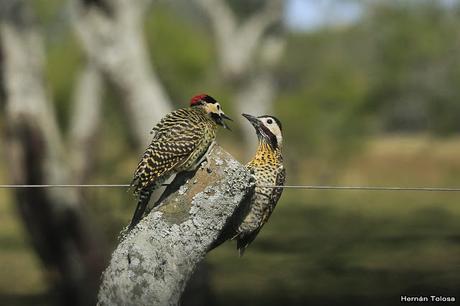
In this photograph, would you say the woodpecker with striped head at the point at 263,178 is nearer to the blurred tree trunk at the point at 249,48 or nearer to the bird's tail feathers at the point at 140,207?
the bird's tail feathers at the point at 140,207

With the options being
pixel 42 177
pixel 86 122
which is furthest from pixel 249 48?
pixel 42 177

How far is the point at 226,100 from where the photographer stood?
44.1 metres

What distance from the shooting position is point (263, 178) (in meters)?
5.50

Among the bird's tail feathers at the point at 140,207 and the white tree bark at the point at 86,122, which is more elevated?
the bird's tail feathers at the point at 140,207

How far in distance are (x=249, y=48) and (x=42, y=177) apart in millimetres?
38849

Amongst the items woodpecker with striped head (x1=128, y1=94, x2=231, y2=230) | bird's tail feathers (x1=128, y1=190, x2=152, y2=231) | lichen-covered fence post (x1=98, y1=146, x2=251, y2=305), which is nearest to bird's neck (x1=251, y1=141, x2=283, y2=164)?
woodpecker with striped head (x1=128, y1=94, x2=231, y2=230)

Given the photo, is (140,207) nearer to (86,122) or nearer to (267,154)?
(267,154)

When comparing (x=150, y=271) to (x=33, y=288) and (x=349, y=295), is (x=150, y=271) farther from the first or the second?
(x=33, y=288)

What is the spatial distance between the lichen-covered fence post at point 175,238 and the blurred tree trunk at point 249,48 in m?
44.8

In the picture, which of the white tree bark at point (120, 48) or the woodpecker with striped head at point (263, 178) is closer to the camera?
the woodpecker with striped head at point (263, 178)

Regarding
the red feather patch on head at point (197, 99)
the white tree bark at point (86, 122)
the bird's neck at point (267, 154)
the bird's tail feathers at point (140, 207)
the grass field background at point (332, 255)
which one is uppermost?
the red feather patch on head at point (197, 99)

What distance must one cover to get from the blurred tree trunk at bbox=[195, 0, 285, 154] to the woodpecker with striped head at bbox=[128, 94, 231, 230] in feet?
144

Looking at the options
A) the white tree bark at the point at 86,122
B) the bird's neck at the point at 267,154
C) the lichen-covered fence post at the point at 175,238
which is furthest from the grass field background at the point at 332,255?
the lichen-covered fence post at the point at 175,238

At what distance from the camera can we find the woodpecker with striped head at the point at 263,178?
5.30 m
